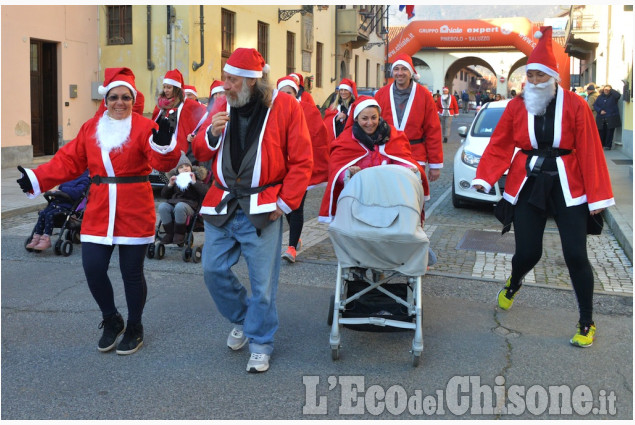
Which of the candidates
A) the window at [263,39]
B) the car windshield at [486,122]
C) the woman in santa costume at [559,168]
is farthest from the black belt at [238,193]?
the window at [263,39]

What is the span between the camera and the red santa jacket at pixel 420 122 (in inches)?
271

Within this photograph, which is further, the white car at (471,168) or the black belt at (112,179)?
the white car at (471,168)

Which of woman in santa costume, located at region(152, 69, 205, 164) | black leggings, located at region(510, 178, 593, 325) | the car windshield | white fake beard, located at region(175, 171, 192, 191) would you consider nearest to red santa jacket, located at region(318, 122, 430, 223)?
black leggings, located at region(510, 178, 593, 325)

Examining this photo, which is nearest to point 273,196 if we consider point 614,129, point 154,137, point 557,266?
point 154,137

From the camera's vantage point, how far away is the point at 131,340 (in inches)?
183

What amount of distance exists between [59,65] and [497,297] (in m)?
14.4

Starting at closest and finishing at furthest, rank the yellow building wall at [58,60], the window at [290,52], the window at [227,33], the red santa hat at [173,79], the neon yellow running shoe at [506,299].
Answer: the neon yellow running shoe at [506,299], the red santa hat at [173,79], the yellow building wall at [58,60], the window at [227,33], the window at [290,52]

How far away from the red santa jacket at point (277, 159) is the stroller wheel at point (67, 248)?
3.72m

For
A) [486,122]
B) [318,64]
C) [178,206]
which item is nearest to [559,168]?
[178,206]

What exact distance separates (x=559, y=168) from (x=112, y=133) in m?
2.93

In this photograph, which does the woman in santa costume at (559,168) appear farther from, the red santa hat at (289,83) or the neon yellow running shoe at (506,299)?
the red santa hat at (289,83)

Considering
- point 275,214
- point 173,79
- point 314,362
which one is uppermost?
point 173,79

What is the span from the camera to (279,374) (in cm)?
425

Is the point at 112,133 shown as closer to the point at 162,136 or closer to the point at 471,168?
the point at 162,136
